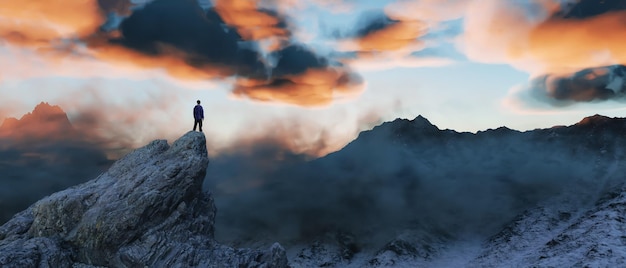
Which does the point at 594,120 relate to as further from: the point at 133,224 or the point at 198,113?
the point at 133,224

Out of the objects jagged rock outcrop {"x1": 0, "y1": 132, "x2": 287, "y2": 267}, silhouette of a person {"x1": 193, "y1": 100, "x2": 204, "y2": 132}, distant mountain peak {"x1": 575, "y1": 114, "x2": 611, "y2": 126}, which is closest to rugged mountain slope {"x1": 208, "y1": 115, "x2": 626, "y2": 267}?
distant mountain peak {"x1": 575, "y1": 114, "x2": 611, "y2": 126}

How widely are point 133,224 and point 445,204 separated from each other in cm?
11869

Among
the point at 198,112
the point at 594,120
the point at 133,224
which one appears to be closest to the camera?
the point at 133,224

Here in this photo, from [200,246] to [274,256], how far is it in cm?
854

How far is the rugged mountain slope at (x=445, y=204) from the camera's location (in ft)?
376

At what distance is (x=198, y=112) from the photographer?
2104 inches

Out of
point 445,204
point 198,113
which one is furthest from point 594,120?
point 198,113

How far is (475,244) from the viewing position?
11431cm

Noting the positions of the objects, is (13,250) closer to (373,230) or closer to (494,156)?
(373,230)

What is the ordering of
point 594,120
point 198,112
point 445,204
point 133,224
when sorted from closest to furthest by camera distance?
1. point 133,224
2. point 198,112
3. point 445,204
4. point 594,120

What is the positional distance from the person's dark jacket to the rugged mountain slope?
68896mm

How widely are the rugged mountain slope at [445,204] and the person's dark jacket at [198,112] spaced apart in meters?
68.9

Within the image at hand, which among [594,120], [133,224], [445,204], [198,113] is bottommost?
[445,204]

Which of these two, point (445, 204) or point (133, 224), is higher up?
point (133, 224)
